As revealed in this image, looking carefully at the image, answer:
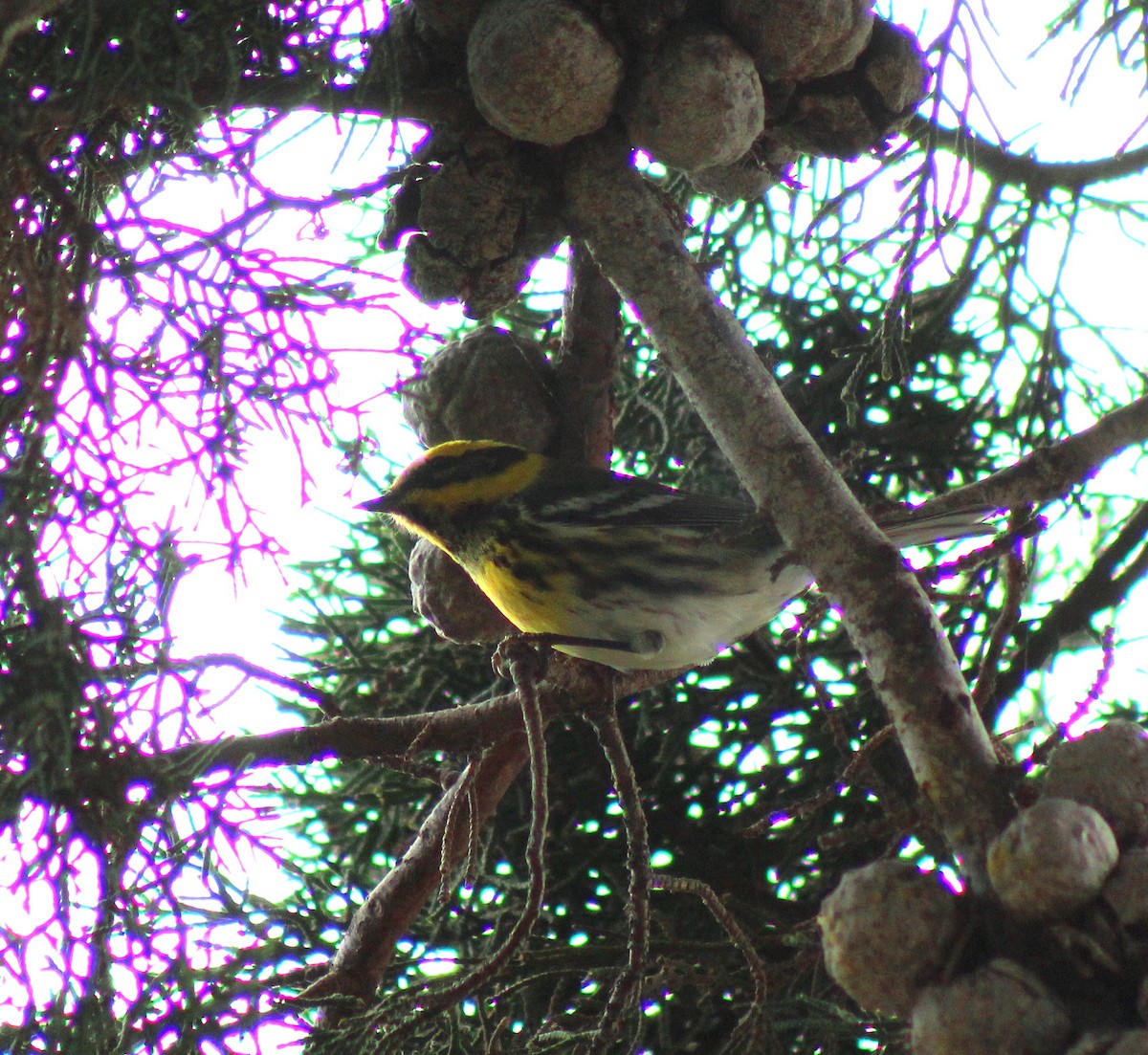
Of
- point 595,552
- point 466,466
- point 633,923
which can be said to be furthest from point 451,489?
point 633,923

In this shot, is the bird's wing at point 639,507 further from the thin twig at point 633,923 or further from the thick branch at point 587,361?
the thin twig at point 633,923

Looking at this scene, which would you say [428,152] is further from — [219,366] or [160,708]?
[160,708]

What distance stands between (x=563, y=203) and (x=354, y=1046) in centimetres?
74

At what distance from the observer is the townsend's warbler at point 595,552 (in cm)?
150

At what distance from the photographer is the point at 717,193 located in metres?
1.26

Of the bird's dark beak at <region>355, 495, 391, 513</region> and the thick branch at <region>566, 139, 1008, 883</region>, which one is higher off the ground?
the bird's dark beak at <region>355, 495, 391, 513</region>

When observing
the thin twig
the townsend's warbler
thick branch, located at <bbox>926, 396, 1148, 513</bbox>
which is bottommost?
the thin twig

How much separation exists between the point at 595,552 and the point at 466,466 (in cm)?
20

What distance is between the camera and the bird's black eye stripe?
1589 mm

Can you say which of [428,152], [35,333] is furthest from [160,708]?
[428,152]

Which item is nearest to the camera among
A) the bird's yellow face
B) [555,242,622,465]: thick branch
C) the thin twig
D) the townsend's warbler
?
the thin twig

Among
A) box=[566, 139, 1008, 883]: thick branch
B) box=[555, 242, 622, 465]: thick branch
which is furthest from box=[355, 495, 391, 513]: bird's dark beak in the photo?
box=[566, 139, 1008, 883]: thick branch

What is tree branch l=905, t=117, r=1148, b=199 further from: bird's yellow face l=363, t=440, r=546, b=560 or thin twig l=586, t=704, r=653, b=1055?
thin twig l=586, t=704, r=653, b=1055

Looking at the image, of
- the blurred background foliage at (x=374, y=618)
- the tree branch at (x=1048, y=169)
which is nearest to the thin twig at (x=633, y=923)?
the blurred background foliage at (x=374, y=618)
